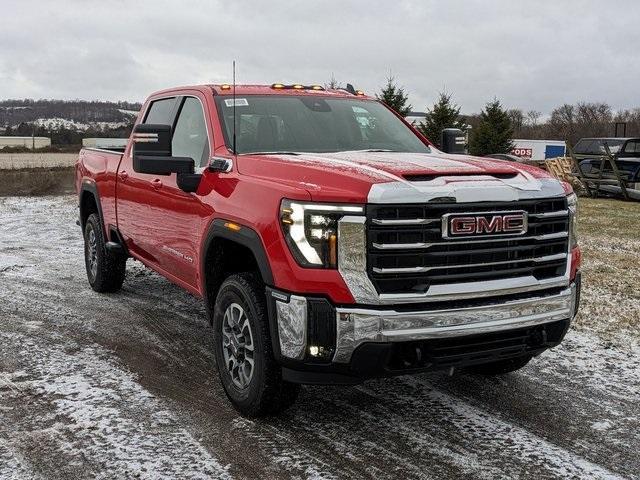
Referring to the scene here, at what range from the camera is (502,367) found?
15.2ft

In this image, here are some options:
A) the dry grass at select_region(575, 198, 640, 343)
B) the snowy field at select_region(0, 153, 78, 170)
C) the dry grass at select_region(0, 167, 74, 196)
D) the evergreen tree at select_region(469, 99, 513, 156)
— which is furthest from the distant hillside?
the dry grass at select_region(575, 198, 640, 343)

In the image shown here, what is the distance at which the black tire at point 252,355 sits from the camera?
11.7ft

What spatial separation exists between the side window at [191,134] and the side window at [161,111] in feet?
1.04

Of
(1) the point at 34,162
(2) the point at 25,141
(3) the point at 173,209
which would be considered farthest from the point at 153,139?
(2) the point at 25,141

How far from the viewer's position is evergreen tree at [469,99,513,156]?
2639cm

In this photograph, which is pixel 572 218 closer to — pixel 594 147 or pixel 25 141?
pixel 594 147

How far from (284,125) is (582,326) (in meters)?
3.22

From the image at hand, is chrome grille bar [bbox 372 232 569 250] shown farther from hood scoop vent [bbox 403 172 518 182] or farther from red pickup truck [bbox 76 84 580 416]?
hood scoop vent [bbox 403 172 518 182]

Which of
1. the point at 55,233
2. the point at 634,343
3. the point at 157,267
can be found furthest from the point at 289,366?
the point at 55,233

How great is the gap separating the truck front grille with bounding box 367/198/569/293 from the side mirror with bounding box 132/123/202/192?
5.18 ft

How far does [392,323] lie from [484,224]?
0.69m

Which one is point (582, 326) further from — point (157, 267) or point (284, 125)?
point (157, 267)

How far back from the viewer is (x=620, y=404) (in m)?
4.17

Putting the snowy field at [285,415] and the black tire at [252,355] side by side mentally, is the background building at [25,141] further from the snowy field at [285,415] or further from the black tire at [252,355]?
the black tire at [252,355]
